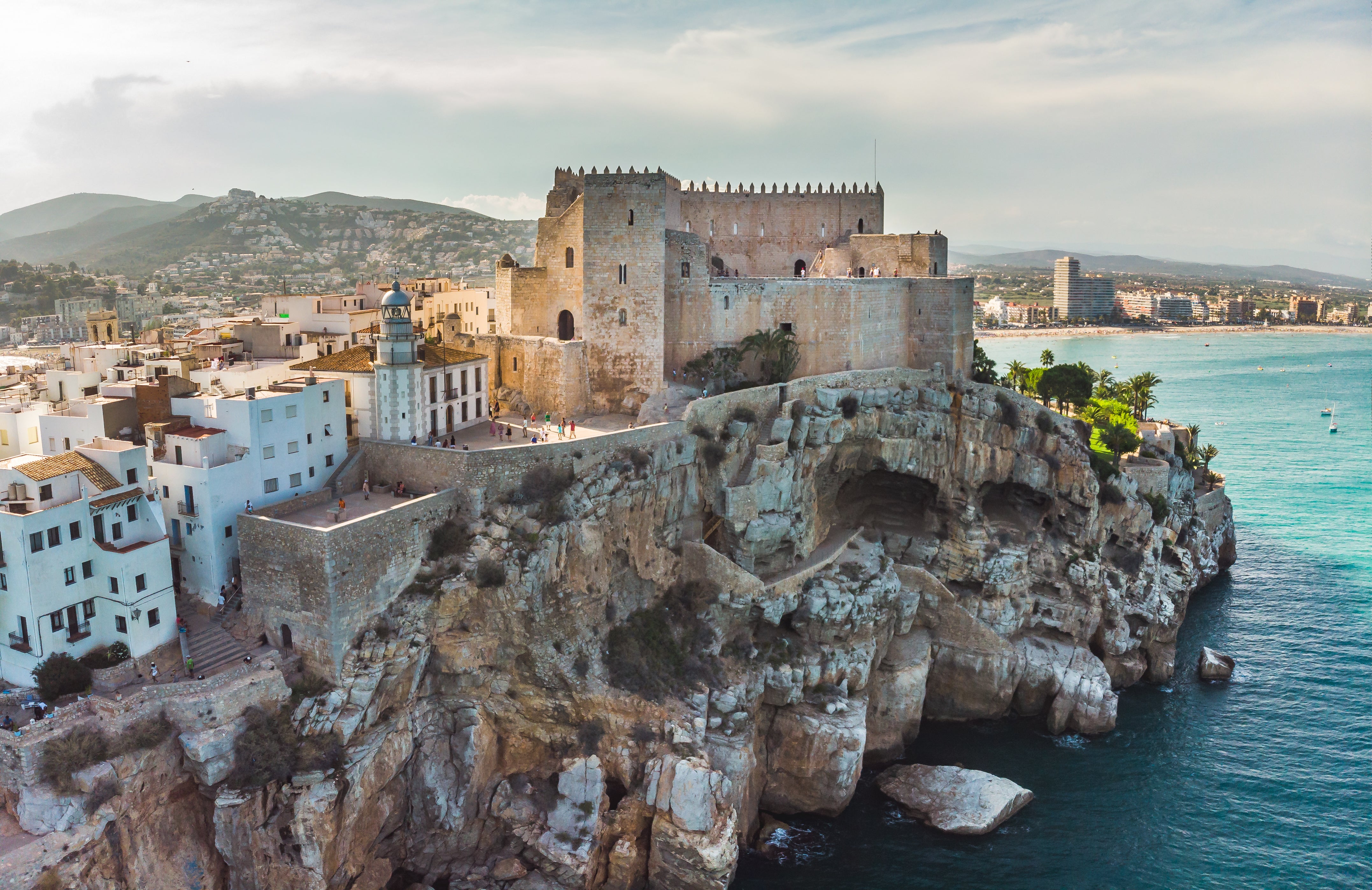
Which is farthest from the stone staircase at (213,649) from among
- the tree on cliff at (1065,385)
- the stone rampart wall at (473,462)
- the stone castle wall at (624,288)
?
the tree on cliff at (1065,385)

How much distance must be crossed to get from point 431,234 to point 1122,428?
319 ft

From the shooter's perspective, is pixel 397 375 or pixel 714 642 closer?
pixel 397 375

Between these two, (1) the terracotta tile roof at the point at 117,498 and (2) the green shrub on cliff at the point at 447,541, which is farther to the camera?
(2) the green shrub on cliff at the point at 447,541

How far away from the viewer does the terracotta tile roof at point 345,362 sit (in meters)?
31.8

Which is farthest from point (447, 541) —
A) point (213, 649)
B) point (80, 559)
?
point (80, 559)

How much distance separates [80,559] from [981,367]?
40.9 metres

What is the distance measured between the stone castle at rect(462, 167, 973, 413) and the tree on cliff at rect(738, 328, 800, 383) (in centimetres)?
45

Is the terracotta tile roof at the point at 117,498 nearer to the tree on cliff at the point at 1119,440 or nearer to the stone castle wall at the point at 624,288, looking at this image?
the stone castle wall at the point at 624,288

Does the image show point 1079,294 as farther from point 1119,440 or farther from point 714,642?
point 714,642

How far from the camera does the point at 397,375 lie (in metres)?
30.6

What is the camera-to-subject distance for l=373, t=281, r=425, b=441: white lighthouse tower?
101 feet

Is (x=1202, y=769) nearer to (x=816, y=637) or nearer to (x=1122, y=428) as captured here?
(x=816, y=637)

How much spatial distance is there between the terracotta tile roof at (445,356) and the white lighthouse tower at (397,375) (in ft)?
2.95

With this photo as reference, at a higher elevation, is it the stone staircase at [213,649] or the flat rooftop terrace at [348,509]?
the flat rooftop terrace at [348,509]
